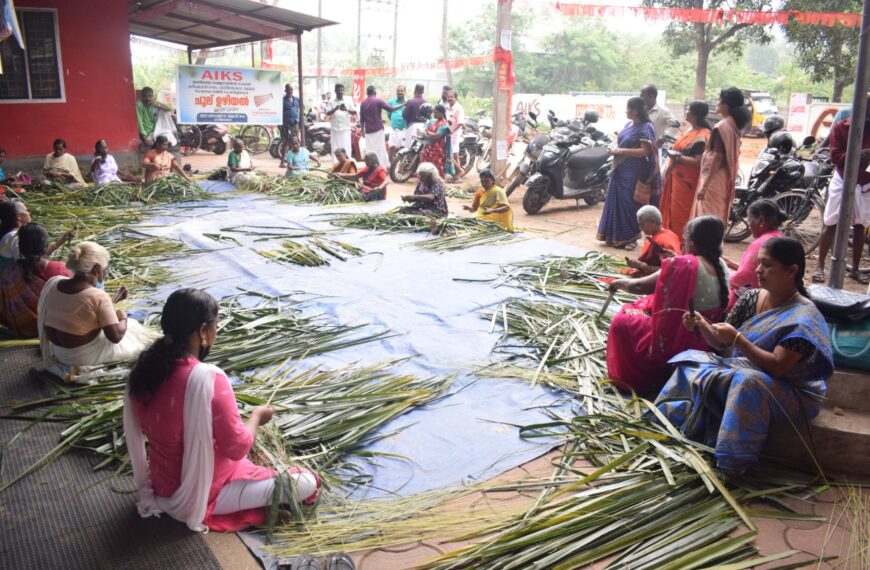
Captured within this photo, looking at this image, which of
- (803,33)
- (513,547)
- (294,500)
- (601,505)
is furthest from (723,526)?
(803,33)

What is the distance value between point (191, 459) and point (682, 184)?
4904mm

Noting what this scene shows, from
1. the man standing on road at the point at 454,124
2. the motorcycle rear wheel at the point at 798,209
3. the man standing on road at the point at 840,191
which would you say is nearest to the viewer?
the man standing on road at the point at 840,191

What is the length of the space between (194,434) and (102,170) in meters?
7.68

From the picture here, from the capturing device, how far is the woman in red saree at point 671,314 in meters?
2.94

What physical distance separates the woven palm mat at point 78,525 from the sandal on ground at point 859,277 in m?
5.64

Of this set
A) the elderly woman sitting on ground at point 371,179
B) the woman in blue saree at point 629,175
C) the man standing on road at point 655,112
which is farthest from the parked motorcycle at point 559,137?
the woman in blue saree at point 629,175

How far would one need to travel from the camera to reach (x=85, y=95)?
30.8 feet

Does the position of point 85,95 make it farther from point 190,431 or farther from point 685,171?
point 190,431

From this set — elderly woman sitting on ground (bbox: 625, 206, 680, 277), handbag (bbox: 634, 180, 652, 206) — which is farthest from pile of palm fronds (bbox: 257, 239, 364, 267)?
handbag (bbox: 634, 180, 652, 206)

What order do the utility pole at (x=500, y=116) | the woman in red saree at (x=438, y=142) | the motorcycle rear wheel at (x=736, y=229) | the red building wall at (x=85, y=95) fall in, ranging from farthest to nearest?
the woman in red saree at (x=438, y=142), the utility pole at (x=500, y=116), the red building wall at (x=85, y=95), the motorcycle rear wheel at (x=736, y=229)

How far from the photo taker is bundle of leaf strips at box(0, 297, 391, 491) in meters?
2.59

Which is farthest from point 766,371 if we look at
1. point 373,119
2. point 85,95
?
point 85,95

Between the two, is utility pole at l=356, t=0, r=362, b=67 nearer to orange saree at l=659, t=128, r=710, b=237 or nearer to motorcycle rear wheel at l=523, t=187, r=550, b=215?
motorcycle rear wheel at l=523, t=187, r=550, b=215

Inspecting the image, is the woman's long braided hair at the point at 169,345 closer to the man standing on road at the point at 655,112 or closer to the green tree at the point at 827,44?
the man standing on road at the point at 655,112
